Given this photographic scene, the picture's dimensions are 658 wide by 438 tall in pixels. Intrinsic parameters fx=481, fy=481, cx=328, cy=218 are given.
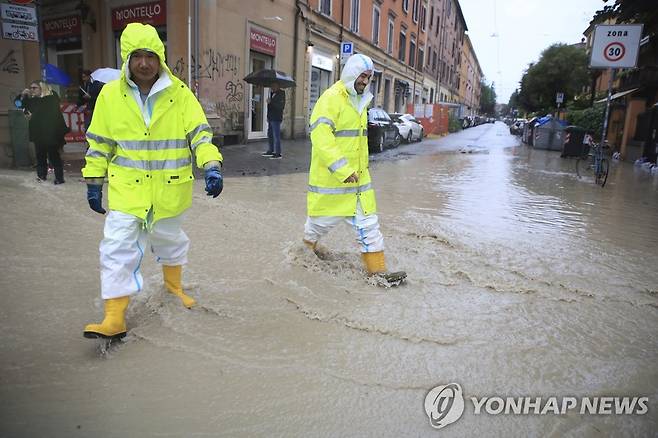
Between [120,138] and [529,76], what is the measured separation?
134 feet

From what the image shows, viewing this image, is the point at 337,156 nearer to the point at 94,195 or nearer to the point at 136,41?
the point at 136,41

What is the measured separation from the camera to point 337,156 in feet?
11.9

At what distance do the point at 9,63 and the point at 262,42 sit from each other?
8195 millimetres

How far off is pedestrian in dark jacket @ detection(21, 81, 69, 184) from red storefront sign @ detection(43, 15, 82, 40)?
10013 millimetres

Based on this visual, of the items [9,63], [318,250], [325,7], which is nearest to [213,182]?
[318,250]

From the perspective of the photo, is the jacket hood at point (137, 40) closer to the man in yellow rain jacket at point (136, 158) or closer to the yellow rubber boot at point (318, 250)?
the man in yellow rain jacket at point (136, 158)

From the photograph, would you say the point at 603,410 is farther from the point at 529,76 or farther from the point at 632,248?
the point at 529,76

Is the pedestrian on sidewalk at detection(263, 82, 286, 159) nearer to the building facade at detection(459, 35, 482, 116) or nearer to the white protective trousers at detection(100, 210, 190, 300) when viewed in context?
the white protective trousers at detection(100, 210, 190, 300)

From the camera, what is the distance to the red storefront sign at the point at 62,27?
15750 millimetres

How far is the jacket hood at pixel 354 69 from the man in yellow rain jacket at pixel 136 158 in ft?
4.38

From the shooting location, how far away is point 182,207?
297 centimetres

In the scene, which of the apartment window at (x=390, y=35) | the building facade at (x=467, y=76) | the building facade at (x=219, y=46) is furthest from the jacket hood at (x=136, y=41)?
the building facade at (x=467, y=76)

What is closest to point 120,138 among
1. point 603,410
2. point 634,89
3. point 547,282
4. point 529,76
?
point 603,410

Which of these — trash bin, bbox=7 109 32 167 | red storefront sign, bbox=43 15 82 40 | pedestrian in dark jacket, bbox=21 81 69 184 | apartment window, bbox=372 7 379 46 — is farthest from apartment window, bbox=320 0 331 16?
pedestrian in dark jacket, bbox=21 81 69 184
